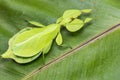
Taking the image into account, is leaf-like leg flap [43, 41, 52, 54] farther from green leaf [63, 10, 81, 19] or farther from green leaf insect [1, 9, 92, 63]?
green leaf [63, 10, 81, 19]

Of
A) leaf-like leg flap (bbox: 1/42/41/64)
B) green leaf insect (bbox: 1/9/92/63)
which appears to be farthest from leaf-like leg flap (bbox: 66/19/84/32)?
leaf-like leg flap (bbox: 1/42/41/64)

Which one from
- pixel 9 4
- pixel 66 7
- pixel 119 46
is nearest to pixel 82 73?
pixel 119 46

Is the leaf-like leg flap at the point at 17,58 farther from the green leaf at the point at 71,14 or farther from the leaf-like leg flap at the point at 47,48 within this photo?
the green leaf at the point at 71,14

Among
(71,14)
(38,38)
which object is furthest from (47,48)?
(71,14)

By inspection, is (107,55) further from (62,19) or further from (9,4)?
(9,4)

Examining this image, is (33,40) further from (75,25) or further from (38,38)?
(75,25)

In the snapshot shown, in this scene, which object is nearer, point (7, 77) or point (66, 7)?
point (7, 77)

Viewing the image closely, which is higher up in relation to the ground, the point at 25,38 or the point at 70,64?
the point at 25,38

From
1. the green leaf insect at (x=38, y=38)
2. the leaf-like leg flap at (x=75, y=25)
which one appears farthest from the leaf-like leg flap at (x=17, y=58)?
the leaf-like leg flap at (x=75, y=25)
